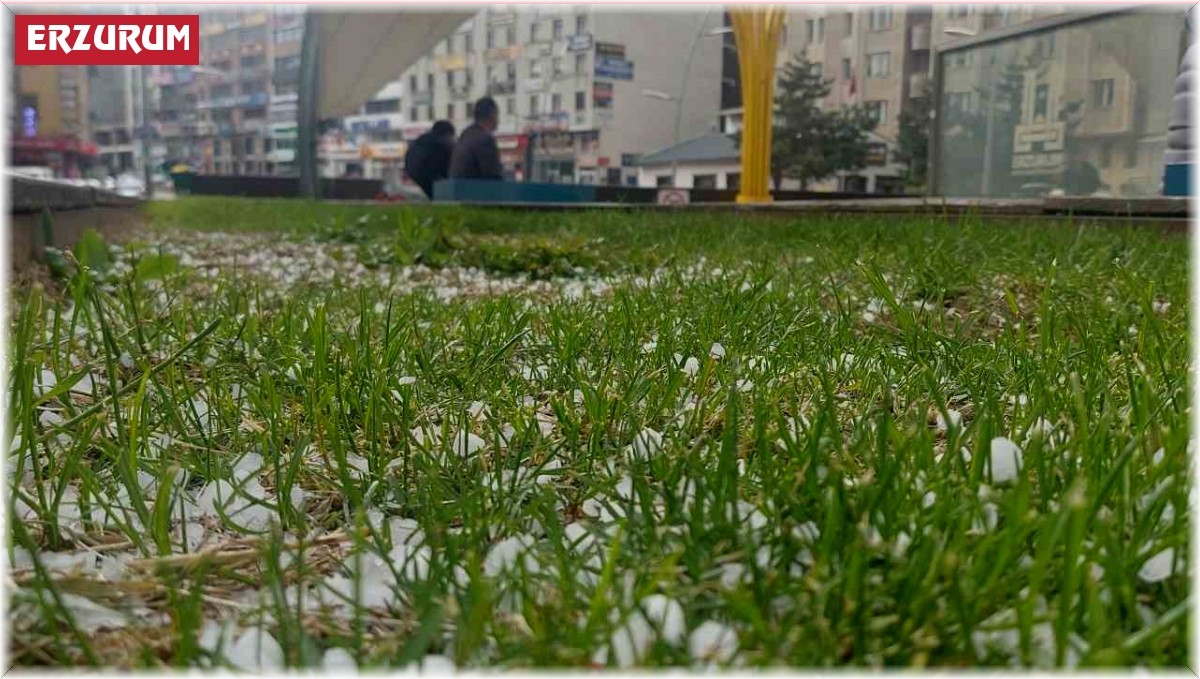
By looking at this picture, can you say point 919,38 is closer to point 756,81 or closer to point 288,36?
point 756,81

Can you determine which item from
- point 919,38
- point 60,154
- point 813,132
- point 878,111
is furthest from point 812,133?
point 60,154

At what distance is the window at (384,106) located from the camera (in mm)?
38312

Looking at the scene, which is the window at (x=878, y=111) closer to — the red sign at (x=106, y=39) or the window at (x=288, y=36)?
the window at (x=288, y=36)

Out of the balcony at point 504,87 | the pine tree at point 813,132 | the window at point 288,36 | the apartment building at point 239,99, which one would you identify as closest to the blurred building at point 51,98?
the apartment building at point 239,99

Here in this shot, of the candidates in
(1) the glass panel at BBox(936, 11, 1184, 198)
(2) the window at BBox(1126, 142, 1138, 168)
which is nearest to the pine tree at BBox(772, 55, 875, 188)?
(1) the glass panel at BBox(936, 11, 1184, 198)

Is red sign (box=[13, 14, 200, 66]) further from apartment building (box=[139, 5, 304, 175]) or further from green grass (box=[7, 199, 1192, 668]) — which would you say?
apartment building (box=[139, 5, 304, 175])

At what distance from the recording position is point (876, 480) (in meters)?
0.95

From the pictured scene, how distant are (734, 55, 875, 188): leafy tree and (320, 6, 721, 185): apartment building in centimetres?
191

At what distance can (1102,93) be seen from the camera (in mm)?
6992

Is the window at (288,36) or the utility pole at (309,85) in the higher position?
the window at (288,36)

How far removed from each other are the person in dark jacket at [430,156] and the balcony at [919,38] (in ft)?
21.9

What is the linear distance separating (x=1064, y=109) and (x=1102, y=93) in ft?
0.98

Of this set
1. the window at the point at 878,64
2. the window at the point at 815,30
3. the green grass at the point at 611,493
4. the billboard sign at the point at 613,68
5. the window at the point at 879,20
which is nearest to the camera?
the green grass at the point at 611,493

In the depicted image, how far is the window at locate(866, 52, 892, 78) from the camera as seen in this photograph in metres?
16.4
